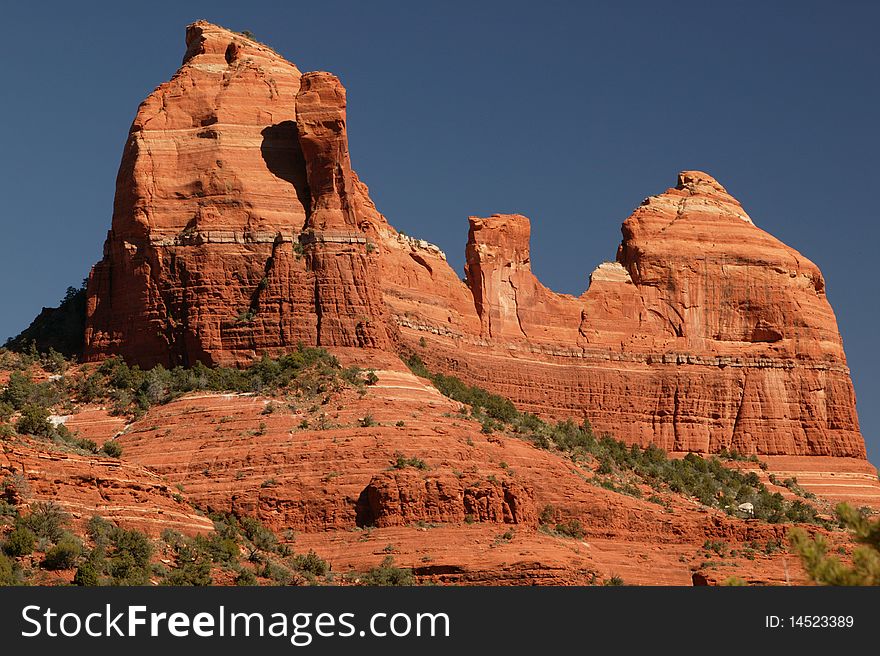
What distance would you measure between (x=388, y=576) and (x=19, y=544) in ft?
48.4

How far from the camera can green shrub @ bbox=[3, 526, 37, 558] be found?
204 ft

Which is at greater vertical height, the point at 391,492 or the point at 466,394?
the point at 466,394

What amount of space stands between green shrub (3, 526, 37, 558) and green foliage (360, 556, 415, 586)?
13740 millimetres

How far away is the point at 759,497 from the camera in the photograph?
101 m

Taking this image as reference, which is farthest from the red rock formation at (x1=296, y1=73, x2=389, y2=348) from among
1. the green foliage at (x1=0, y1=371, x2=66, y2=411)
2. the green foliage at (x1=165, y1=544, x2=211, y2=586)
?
the green foliage at (x1=165, y1=544, x2=211, y2=586)

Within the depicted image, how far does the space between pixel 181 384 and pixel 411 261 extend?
19241mm

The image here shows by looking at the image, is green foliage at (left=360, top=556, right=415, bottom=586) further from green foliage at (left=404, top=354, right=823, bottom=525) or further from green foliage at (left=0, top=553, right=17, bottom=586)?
green foliage at (left=0, top=553, right=17, bottom=586)

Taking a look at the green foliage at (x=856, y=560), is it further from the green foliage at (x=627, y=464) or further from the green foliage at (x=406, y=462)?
the green foliage at (x=627, y=464)

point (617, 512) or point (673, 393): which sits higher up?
point (673, 393)

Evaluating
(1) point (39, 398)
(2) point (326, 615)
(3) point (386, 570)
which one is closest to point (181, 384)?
(1) point (39, 398)

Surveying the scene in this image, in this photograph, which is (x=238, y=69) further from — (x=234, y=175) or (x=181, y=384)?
(x=181, y=384)

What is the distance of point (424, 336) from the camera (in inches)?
3893

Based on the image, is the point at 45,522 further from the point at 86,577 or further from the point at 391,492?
the point at 391,492

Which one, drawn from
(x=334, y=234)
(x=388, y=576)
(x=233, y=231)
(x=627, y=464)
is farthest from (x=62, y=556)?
(x=627, y=464)
